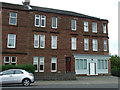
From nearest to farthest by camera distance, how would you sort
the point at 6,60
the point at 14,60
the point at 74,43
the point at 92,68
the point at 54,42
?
the point at 6,60 → the point at 14,60 → the point at 54,42 → the point at 74,43 → the point at 92,68

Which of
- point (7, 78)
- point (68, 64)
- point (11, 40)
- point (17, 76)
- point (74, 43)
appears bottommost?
point (7, 78)

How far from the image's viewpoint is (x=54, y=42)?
91.9ft

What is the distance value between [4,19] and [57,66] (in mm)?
10895

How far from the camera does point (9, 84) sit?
16.3m

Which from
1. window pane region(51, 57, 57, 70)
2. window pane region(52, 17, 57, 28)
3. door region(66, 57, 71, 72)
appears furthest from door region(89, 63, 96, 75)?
window pane region(52, 17, 57, 28)

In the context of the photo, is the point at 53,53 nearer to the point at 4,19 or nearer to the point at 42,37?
the point at 42,37

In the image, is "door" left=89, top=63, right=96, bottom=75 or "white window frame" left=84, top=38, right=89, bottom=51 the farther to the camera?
"white window frame" left=84, top=38, right=89, bottom=51

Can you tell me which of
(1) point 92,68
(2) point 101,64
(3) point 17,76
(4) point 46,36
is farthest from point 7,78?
(2) point 101,64

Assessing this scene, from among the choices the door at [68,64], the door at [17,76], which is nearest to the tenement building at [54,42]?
the door at [68,64]

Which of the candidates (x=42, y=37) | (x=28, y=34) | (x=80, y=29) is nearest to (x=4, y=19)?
(x=28, y=34)

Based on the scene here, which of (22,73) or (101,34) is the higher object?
(101,34)

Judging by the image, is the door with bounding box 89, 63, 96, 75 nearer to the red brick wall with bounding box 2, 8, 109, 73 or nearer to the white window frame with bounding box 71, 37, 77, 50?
the red brick wall with bounding box 2, 8, 109, 73

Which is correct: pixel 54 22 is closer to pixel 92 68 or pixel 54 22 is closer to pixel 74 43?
pixel 74 43

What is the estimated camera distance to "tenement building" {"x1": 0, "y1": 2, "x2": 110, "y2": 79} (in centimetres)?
2523
